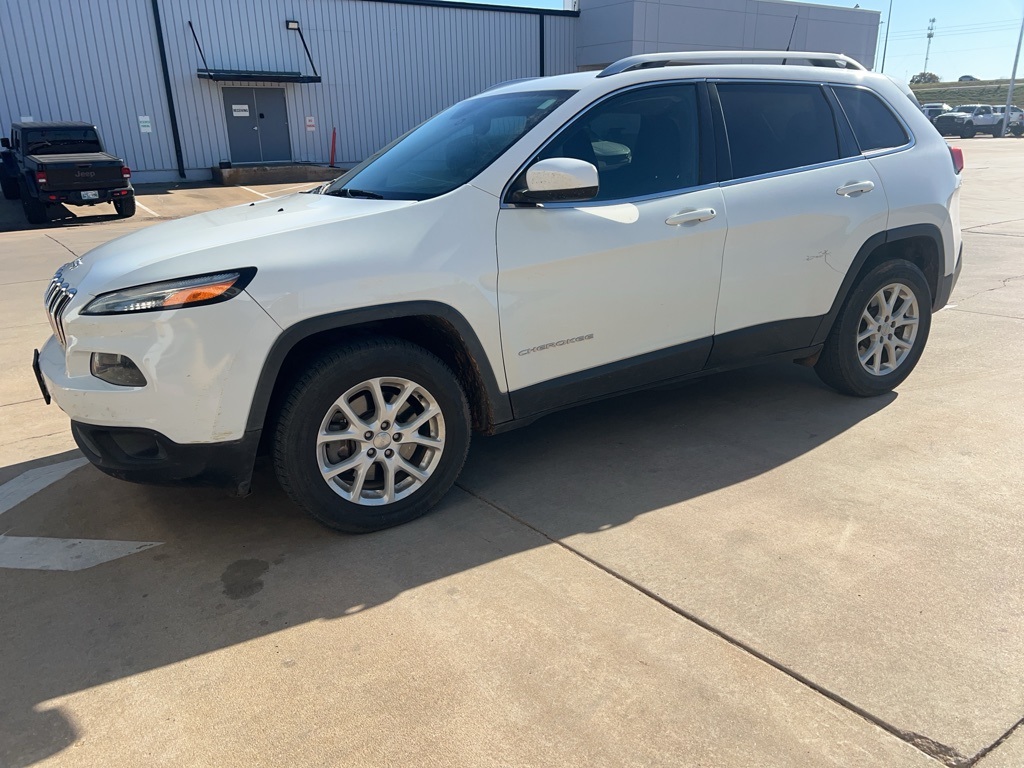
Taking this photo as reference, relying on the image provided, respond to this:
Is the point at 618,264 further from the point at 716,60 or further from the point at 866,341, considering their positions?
the point at 866,341

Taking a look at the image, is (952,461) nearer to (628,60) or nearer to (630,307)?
(630,307)

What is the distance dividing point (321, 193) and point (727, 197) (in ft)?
6.86

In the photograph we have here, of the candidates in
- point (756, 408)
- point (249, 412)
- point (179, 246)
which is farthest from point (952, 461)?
point (179, 246)

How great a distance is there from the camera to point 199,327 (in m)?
2.84

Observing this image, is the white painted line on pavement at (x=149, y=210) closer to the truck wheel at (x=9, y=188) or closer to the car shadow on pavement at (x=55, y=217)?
the car shadow on pavement at (x=55, y=217)

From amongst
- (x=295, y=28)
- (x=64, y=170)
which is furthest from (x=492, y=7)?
(x=64, y=170)

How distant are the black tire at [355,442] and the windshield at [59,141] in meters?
16.3

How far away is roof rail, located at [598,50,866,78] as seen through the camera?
3916 millimetres

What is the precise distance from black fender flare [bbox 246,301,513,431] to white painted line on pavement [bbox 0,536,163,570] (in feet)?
2.90

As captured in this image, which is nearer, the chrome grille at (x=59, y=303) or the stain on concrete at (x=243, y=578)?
the stain on concrete at (x=243, y=578)

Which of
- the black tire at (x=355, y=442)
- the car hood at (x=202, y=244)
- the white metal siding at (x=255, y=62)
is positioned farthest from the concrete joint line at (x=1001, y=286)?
the white metal siding at (x=255, y=62)

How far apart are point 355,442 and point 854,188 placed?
3046 millimetres

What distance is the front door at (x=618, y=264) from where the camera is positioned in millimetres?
3418

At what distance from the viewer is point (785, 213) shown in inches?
160
